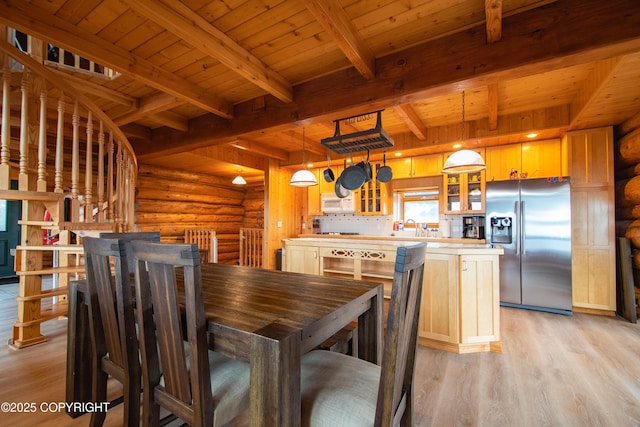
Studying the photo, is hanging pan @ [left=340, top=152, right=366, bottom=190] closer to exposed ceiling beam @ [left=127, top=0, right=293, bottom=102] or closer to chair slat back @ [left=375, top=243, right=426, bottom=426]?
exposed ceiling beam @ [left=127, top=0, right=293, bottom=102]

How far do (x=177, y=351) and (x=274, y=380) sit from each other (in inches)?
17.8

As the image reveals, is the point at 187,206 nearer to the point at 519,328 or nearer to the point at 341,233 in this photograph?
the point at 341,233

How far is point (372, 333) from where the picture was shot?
1599 millimetres

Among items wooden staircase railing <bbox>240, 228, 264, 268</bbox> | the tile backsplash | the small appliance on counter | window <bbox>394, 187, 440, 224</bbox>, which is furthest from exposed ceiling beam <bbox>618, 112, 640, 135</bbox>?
wooden staircase railing <bbox>240, 228, 264, 268</bbox>

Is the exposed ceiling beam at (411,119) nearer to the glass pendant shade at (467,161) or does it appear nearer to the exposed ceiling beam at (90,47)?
the glass pendant shade at (467,161)

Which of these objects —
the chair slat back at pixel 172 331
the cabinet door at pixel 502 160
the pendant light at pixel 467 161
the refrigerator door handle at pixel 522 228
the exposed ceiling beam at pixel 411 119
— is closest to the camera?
the chair slat back at pixel 172 331

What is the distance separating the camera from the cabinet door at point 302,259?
3.57 metres

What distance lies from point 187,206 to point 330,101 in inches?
202

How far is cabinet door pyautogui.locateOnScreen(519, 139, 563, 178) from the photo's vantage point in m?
4.05

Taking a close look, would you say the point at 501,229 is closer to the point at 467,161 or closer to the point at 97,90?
the point at 467,161

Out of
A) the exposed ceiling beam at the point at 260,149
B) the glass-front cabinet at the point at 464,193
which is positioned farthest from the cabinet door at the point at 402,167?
the exposed ceiling beam at the point at 260,149

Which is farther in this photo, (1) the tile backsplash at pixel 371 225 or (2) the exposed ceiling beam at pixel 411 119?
(1) the tile backsplash at pixel 371 225

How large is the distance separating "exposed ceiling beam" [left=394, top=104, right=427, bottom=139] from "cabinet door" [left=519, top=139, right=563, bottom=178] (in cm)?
159

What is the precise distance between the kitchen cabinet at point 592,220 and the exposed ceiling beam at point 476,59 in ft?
8.32
